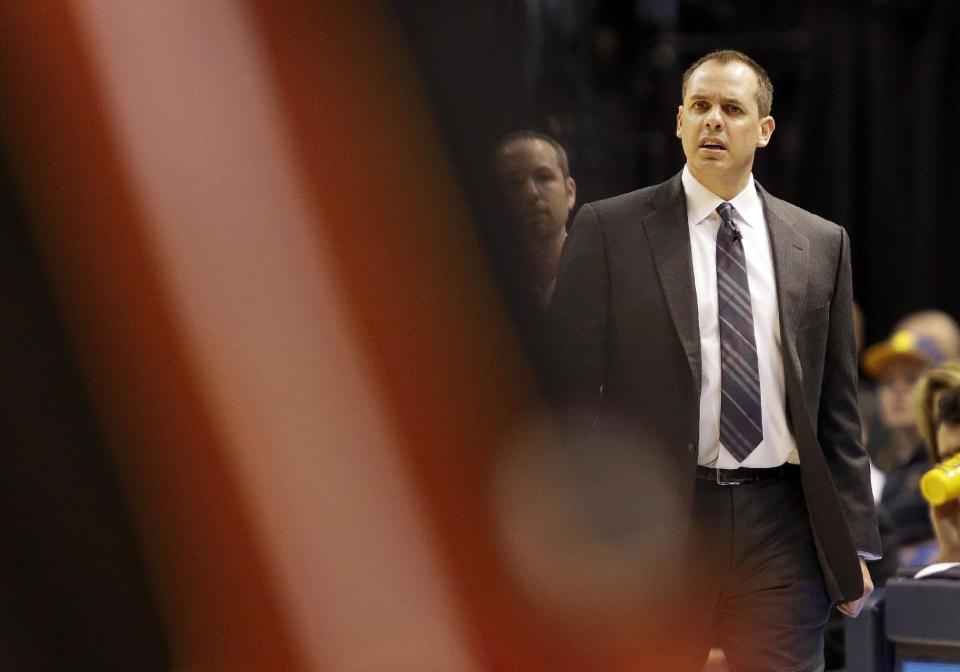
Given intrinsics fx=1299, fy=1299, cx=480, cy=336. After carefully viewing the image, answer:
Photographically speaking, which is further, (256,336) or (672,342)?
(672,342)

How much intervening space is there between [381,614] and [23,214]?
25.3 inches

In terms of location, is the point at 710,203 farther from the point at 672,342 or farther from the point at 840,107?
the point at 840,107

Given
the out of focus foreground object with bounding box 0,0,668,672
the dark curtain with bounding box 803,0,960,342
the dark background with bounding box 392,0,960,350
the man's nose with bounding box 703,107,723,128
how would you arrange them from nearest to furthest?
1. the out of focus foreground object with bounding box 0,0,668,672
2. the man's nose with bounding box 703,107,723,128
3. the dark background with bounding box 392,0,960,350
4. the dark curtain with bounding box 803,0,960,342

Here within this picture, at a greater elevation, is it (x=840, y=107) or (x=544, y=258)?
(x=544, y=258)

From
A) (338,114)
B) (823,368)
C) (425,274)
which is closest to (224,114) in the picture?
(338,114)

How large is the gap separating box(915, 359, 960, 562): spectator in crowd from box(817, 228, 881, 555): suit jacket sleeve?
1.85ft

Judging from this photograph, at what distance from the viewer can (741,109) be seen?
204 cm

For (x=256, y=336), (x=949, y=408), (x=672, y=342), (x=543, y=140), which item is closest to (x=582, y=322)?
(x=672, y=342)

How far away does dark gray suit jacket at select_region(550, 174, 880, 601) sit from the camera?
2035 mm

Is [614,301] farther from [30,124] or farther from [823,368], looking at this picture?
[30,124]

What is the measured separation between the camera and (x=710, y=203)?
2.08 metres

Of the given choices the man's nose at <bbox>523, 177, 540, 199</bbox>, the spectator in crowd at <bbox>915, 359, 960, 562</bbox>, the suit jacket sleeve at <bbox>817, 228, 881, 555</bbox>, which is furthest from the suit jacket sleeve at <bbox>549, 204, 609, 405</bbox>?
the spectator in crowd at <bbox>915, 359, 960, 562</bbox>

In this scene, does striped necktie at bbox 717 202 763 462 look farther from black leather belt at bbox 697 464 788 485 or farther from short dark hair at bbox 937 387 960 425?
short dark hair at bbox 937 387 960 425

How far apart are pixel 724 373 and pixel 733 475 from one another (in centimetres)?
16
